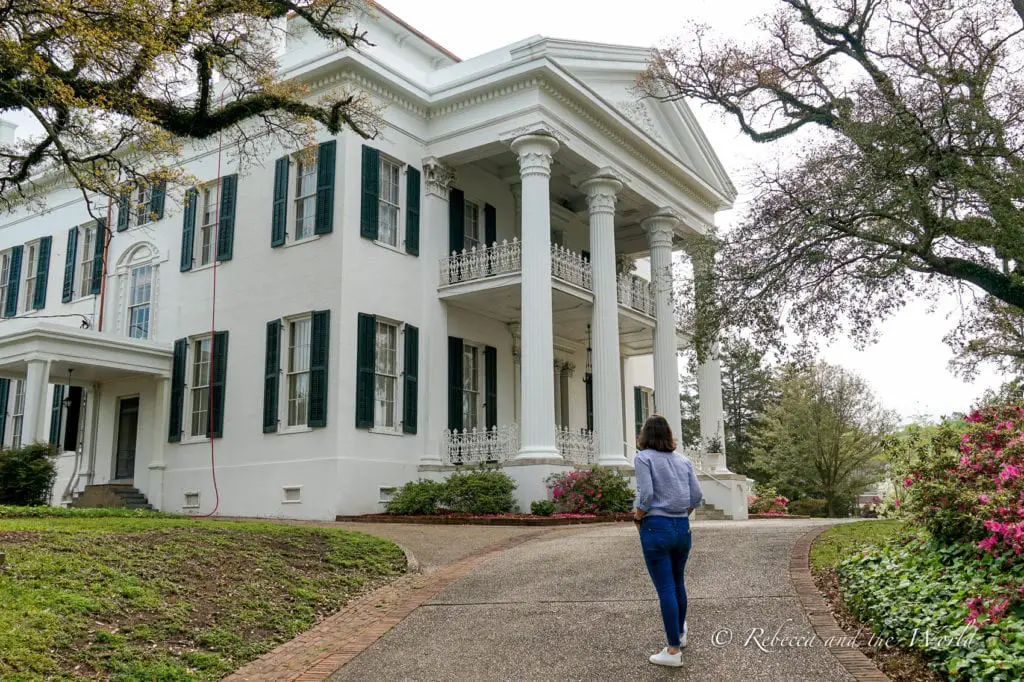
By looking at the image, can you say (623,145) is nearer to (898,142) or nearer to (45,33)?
(898,142)

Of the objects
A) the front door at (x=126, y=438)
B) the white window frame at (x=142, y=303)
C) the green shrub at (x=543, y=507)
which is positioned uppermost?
the white window frame at (x=142, y=303)

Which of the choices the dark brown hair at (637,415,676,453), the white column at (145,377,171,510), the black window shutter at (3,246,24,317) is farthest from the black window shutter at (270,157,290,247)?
the dark brown hair at (637,415,676,453)

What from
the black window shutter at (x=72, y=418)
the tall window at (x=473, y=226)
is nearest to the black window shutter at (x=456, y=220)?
the tall window at (x=473, y=226)

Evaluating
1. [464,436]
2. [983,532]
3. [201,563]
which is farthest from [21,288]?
[983,532]

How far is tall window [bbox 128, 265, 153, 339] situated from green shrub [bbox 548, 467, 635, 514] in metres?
11.2

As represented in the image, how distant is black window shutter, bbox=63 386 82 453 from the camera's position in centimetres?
2242

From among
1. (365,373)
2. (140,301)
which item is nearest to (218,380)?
(365,373)

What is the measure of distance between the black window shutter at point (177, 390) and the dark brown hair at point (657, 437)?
52.0 feet

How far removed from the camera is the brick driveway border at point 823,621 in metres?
5.72

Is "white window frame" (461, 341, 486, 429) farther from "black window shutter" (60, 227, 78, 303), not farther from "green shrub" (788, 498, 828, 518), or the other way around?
"green shrub" (788, 498, 828, 518)

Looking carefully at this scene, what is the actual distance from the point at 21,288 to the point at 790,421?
89.4ft

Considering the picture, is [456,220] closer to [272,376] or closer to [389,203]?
[389,203]

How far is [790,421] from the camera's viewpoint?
3488 cm

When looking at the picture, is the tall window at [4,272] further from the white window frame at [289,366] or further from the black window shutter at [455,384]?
the black window shutter at [455,384]
